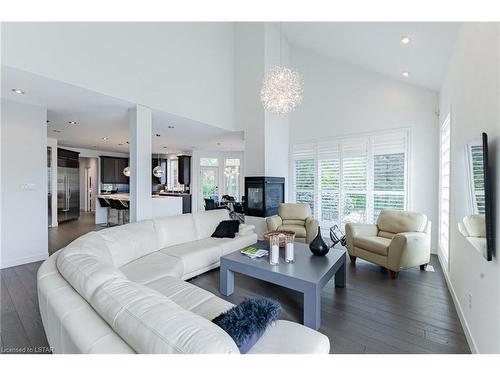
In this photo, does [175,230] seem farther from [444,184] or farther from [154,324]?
[444,184]

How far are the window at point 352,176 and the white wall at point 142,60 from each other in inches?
91.3

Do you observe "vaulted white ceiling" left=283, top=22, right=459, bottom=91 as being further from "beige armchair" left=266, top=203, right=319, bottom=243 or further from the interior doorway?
the interior doorway

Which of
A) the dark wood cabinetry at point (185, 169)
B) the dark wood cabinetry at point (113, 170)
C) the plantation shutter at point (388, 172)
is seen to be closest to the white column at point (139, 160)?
the plantation shutter at point (388, 172)

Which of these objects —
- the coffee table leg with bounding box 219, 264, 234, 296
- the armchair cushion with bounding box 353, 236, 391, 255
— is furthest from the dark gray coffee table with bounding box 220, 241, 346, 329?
the armchair cushion with bounding box 353, 236, 391, 255

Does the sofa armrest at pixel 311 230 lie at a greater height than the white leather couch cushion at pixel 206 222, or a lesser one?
lesser

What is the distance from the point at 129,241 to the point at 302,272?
1.99 meters

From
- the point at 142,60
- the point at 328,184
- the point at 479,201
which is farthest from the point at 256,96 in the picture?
the point at 479,201

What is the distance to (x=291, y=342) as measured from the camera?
4.16 ft

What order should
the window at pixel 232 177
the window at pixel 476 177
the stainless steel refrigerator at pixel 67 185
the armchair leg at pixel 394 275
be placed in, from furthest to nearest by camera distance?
the window at pixel 232 177
the stainless steel refrigerator at pixel 67 185
the armchair leg at pixel 394 275
the window at pixel 476 177

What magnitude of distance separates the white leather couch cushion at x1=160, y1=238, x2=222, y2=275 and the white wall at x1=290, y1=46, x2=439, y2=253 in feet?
12.8

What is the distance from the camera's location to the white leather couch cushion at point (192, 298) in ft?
5.48

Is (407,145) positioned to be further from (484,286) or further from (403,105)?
(484,286)

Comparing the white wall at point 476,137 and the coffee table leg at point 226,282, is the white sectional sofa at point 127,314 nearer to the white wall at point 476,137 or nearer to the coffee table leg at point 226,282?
the coffee table leg at point 226,282
